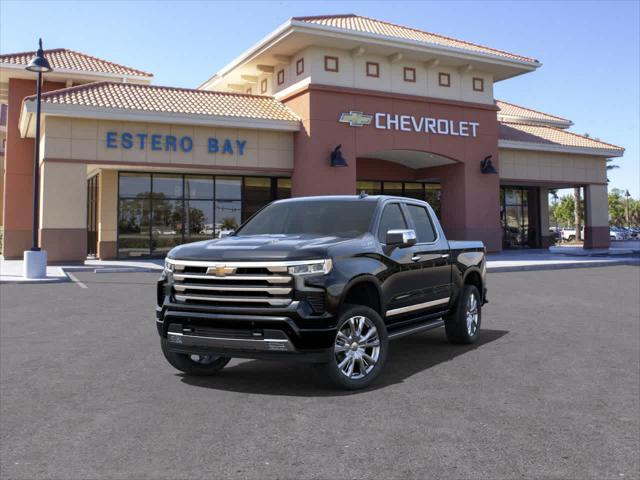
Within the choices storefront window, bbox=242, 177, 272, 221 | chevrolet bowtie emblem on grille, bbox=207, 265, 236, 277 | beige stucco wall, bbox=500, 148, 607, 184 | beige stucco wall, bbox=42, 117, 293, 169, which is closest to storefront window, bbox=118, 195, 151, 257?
beige stucco wall, bbox=42, 117, 293, 169

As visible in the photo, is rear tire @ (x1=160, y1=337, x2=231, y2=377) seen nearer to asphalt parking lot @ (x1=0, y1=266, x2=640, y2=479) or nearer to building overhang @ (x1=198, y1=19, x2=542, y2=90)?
asphalt parking lot @ (x1=0, y1=266, x2=640, y2=479)

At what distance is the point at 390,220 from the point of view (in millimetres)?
6941

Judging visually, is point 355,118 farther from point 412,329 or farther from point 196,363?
point 196,363

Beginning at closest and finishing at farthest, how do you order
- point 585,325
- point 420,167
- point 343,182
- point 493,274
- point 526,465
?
point 526,465, point 585,325, point 493,274, point 343,182, point 420,167

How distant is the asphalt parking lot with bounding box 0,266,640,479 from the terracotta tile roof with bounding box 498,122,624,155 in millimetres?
25868

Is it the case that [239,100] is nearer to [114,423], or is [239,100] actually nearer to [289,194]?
[289,194]

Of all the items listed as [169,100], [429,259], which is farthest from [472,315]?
[169,100]

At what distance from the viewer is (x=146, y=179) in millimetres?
27812

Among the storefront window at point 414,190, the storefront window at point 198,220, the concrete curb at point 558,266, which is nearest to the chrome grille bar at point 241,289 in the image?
the concrete curb at point 558,266

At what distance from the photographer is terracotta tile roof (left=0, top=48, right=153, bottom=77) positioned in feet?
92.5

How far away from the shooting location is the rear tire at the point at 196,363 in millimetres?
6184

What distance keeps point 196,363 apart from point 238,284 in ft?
4.51

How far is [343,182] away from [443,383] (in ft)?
68.0

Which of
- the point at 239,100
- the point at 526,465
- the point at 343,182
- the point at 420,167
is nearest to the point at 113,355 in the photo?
the point at 526,465
